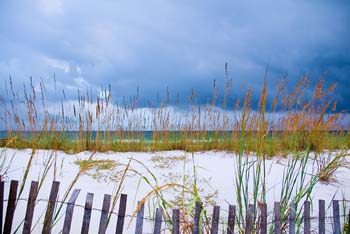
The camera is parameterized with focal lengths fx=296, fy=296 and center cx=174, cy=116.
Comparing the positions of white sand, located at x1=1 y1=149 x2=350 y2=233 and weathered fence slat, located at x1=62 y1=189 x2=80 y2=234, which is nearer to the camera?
weathered fence slat, located at x1=62 y1=189 x2=80 y2=234

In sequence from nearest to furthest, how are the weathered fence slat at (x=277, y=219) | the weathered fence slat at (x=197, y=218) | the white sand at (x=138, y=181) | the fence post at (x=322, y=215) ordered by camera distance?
the weathered fence slat at (x=197, y=218) → the weathered fence slat at (x=277, y=219) → the fence post at (x=322, y=215) → the white sand at (x=138, y=181)

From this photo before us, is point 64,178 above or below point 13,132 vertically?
below

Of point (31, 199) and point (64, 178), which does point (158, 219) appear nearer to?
point (31, 199)

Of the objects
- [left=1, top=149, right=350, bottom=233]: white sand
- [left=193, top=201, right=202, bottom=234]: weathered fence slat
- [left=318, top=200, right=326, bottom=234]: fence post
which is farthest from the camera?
[left=1, top=149, right=350, bottom=233]: white sand

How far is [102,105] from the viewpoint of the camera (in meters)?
4.82

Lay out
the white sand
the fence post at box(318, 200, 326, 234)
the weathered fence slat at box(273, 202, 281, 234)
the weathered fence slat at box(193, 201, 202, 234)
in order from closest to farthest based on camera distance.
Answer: the weathered fence slat at box(193, 201, 202, 234), the weathered fence slat at box(273, 202, 281, 234), the fence post at box(318, 200, 326, 234), the white sand

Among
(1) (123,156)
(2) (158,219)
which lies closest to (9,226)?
(2) (158,219)

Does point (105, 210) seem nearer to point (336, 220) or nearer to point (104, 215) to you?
point (104, 215)

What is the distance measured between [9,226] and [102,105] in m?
3.28

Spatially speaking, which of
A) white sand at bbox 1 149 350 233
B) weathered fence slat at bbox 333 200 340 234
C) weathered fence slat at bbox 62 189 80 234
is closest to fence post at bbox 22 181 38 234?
weathered fence slat at bbox 62 189 80 234

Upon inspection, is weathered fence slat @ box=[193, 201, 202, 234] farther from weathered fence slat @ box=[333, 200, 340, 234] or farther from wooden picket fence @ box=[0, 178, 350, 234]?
weathered fence slat @ box=[333, 200, 340, 234]

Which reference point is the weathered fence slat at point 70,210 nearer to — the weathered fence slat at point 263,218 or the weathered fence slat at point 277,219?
the weathered fence slat at point 263,218

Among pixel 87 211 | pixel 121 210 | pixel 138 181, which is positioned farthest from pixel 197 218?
pixel 138 181

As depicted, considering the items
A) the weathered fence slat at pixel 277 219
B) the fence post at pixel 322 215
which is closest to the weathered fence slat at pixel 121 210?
the weathered fence slat at pixel 277 219
